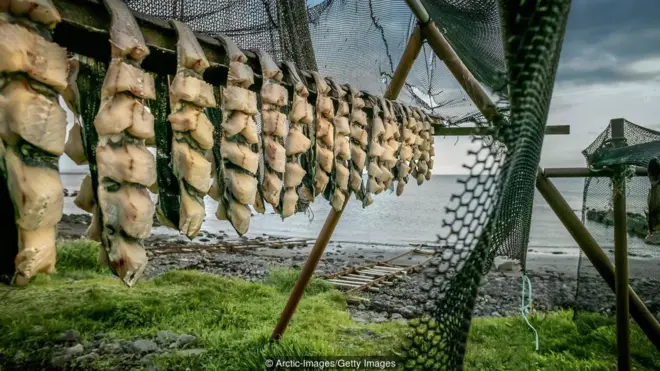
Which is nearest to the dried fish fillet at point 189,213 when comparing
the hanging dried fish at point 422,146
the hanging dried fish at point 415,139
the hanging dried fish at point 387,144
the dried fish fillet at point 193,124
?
the dried fish fillet at point 193,124

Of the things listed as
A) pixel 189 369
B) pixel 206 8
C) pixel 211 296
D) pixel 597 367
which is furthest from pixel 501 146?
pixel 211 296

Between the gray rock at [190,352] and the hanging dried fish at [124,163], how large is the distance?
13.0 ft

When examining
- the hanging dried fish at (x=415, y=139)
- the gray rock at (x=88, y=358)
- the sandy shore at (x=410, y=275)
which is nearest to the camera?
the hanging dried fish at (x=415, y=139)

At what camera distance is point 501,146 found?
1889 millimetres

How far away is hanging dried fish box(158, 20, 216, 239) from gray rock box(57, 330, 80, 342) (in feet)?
15.7

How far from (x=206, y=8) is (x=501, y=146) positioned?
5.27 feet

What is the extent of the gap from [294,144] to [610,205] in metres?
6.63

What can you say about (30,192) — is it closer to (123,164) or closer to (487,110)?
(123,164)

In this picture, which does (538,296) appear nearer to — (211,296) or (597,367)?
(597,367)

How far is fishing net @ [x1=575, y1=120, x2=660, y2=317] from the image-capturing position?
421 cm

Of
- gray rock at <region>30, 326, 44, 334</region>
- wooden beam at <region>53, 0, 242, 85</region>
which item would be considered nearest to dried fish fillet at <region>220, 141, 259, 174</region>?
wooden beam at <region>53, 0, 242, 85</region>

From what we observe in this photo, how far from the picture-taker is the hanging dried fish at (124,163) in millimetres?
1158

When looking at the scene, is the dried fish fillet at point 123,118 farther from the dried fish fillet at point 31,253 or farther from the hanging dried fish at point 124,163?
the dried fish fillet at point 31,253

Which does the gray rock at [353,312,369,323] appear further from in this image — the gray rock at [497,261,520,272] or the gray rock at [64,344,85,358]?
the gray rock at [497,261,520,272]
